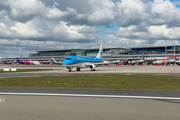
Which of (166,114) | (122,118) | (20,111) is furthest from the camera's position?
(20,111)

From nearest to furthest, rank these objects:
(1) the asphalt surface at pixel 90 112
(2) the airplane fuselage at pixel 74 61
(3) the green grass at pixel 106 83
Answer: (1) the asphalt surface at pixel 90 112, (3) the green grass at pixel 106 83, (2) the airplane fuselage at pixel 74 61

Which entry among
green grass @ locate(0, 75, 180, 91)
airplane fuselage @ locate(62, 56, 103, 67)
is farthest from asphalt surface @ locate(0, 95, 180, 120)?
airplane fuselage @ locate(62, 56, 103, 67)

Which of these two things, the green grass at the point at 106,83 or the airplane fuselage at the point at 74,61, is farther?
the airplane fuselage at the point at 74,61

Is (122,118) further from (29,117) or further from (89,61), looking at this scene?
(89,61)

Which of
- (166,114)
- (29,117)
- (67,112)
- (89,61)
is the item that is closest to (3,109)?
(29,117)

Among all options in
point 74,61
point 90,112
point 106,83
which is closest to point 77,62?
point 74,61

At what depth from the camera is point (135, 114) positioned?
8641mm

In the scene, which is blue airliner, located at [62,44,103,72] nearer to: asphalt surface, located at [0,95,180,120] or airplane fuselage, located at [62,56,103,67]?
airplane fuselage, located at [62,56,103,67]

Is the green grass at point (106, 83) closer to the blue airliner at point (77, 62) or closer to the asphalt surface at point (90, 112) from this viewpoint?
the asphalt surface at point (90, 112)

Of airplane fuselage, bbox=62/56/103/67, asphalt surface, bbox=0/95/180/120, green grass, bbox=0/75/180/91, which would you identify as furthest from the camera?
airplane fuselage, bbox=62/56/103/67

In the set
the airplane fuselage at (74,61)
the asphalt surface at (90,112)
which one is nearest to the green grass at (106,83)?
the asphalt surface at (90,112)

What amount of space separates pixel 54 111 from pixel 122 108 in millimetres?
3188

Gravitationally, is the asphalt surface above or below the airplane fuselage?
below

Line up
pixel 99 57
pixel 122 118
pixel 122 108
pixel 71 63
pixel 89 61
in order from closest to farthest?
pixel 122 118 → pixel 122 108 → pixel 71 63 → pixel 89 61 → pixel 99 57
